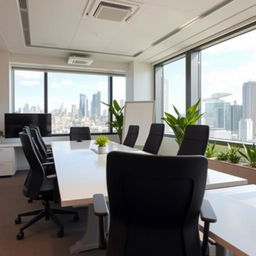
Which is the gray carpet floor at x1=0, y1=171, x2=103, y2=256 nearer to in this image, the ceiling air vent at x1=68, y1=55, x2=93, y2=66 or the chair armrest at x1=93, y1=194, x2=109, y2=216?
the chair armrest at x1=93, y1=194, x2=109, y2=216

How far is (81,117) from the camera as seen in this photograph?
21.9 feet

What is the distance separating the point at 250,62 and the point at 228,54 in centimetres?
54

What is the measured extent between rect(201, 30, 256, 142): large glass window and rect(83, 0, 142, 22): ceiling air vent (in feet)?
6.60

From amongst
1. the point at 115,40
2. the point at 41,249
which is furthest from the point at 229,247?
the point at 115,40

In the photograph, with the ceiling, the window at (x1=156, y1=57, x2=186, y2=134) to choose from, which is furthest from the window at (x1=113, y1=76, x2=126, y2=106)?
the ceiling

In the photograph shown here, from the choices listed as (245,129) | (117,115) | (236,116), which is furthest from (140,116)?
(245,129)

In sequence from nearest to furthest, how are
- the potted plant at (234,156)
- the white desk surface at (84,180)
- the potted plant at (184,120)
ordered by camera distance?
1. the white desk surface at (84,180)
2. the potted plant at (234,156)
3. the potted plant at (184,120)

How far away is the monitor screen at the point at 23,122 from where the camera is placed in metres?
5.48

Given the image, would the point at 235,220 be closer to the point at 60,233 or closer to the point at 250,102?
the point at 60,233

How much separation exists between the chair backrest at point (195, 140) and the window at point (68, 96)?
14.0 ft

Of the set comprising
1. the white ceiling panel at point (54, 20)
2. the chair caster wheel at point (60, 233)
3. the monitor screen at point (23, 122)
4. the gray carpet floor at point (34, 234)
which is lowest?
the gray carpet floor at point (34, 234)

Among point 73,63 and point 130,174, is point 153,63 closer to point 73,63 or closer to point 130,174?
point 73,63

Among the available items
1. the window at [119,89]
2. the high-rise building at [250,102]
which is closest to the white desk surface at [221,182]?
the high-rise building at [250,102]

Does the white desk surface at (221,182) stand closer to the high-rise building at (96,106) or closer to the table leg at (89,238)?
the table leg at (89,238)
